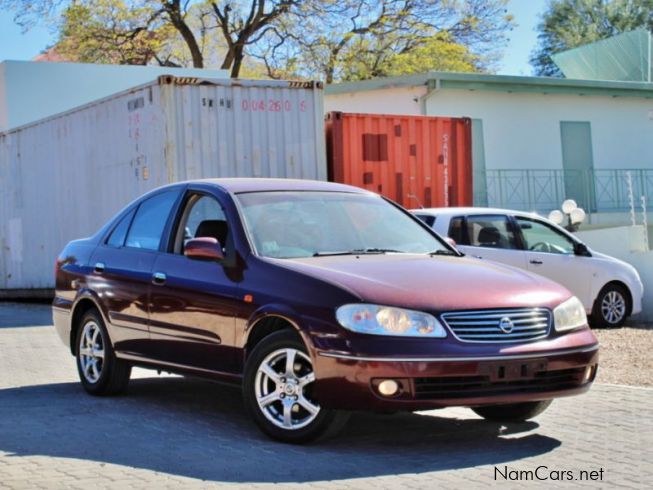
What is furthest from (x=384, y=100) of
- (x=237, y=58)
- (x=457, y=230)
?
(x=237, y=58)

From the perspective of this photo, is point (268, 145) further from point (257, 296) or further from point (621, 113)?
point (621, 113)

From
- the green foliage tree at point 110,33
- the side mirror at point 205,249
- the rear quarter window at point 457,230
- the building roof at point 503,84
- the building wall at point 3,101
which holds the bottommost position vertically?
the side mirror at point 205,249

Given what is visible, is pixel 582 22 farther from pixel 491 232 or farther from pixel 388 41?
pixel 491 232

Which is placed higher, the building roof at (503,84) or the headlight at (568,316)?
the building roof at (503,84)

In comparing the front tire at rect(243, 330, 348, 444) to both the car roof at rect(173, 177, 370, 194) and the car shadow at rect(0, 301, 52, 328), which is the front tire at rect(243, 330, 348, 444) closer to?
the car roof at rect(173, 177, 370, 194)

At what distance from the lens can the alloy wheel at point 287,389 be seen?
633 centimetres

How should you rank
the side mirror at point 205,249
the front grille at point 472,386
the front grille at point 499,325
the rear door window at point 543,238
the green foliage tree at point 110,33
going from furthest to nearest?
the green foliage tree at point 110,33
the rear door window at point 543,238
the side mirror at point 205,249
the front grille at point 499,325
the front grille at point 472,386

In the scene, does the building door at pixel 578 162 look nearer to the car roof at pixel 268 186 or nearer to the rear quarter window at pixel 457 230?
the rear quarter window at pixel 457 230

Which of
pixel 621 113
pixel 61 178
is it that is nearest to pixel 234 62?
pixel 621 113

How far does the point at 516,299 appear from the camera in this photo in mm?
6414

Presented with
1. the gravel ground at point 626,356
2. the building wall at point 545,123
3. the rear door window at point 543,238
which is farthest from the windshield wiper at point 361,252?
the building wall at point 545,123

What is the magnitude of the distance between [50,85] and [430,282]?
21859 millimetres

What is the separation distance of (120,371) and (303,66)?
116ft

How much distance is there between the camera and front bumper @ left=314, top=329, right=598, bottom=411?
599 cm
